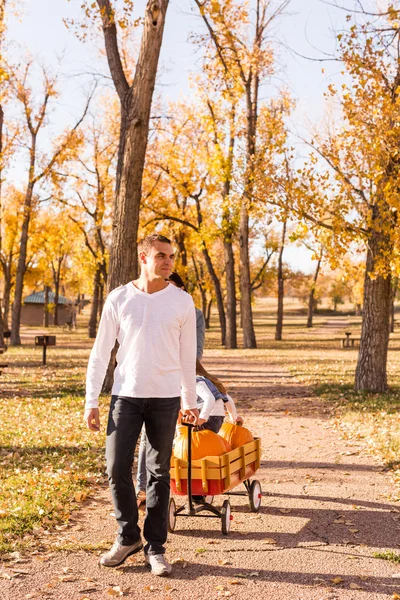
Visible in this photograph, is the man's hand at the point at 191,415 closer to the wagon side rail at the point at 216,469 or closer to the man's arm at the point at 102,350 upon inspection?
the wagon side rail at the point at 216,469

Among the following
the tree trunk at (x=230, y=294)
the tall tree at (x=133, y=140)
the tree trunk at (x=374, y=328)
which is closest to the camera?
the tall tree at (x=133, y=140)

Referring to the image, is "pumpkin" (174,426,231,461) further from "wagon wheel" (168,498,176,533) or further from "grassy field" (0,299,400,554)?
"grassy field" (0,299,400,554)

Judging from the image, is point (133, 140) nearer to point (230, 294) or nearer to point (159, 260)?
point (159, 260)

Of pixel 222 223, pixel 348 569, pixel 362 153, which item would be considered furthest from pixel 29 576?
pixel 222 223

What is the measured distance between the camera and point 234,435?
6.52m

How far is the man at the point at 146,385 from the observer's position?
486cm

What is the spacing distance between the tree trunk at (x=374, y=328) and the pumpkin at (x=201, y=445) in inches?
359

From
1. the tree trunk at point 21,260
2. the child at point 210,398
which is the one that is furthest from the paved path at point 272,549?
the tree trunk at point 21,260

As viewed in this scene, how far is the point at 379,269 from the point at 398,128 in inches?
102

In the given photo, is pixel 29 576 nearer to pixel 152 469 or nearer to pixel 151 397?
pixel 152 469

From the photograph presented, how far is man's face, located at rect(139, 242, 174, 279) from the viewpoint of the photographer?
16.2ft

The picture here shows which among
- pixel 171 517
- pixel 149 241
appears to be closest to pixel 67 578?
pixel 171 517

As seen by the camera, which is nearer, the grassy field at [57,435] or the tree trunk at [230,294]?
the grassy field at [57,435]

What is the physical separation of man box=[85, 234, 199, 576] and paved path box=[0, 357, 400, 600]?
278mm
